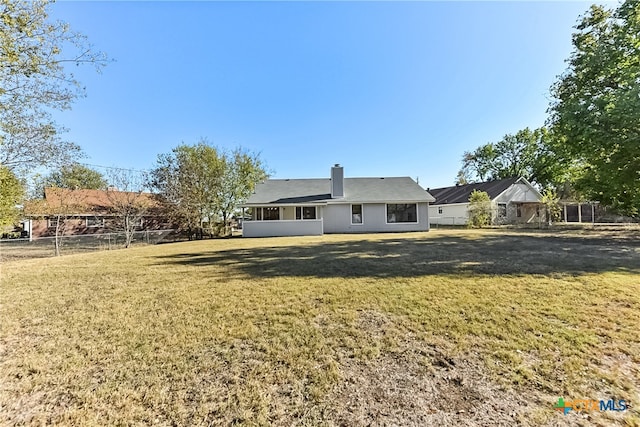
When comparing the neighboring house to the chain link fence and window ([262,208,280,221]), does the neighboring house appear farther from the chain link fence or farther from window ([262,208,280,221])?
window ([262,208,280,221])

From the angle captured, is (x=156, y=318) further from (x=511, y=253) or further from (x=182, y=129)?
(x=182, y=129)

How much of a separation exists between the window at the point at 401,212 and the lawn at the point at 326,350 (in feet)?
47.8

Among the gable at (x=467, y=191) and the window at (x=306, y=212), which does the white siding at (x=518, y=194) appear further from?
the window at (x=306, y=212)

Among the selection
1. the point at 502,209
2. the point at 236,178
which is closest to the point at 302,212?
the point at 236,178

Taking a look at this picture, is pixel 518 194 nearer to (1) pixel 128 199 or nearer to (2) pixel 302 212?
(2) pixel 302 212

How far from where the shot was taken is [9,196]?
35.4 feet

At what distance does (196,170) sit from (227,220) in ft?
17.8

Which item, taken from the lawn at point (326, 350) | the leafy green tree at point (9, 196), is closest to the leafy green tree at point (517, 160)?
the lawn at point (326, 350)

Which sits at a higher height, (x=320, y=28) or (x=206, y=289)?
(x=320, y=28)

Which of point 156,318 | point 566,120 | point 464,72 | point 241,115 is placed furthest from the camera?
point 241,115

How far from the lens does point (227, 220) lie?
26.2m

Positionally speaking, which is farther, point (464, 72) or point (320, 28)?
point (464, 72)

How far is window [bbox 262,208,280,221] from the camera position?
67.6ft

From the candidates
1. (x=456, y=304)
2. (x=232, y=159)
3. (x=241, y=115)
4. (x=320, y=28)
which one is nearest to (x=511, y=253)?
(x=456, y=304)
